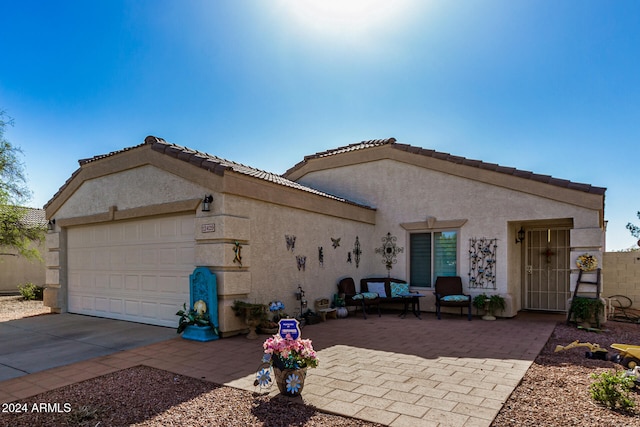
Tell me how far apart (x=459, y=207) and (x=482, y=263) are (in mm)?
1491

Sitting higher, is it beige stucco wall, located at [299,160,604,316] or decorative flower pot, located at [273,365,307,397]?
beige stucco wall, located at [299,160,604,316]

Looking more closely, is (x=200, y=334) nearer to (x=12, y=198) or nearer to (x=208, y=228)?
(x=208, y=228)

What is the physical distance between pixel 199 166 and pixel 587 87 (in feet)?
27.7

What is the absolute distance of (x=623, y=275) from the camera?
38.0 feet

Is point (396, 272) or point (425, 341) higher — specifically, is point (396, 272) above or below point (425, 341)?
above

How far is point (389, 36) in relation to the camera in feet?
25.6

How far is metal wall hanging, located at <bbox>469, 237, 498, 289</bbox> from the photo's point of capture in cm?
941

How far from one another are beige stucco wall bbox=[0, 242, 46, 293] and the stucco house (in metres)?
10.4

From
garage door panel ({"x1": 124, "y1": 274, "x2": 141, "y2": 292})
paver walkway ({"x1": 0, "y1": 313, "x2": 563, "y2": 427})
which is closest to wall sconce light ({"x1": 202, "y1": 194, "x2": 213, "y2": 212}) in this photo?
paver walkway ({"x1": 0, "y1": 313, "x2": 563, "y2": 427})

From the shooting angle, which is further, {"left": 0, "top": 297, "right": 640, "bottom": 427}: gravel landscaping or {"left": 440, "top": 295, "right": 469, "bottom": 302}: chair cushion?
{"left": 440, "top": 295, "right": 469, "bottom": 302}: chair cushion

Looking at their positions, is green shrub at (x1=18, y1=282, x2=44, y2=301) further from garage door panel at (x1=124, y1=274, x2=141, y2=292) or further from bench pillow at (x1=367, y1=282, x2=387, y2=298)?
bench pillow at (x1=367, y1=282, x2=387, y2=298)

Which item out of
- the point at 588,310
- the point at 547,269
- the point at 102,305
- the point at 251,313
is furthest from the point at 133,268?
the point at 547,269

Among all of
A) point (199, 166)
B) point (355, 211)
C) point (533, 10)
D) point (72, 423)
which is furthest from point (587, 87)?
point (72, 423)

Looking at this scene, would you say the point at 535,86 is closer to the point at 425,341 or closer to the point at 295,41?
the point at 295,41
